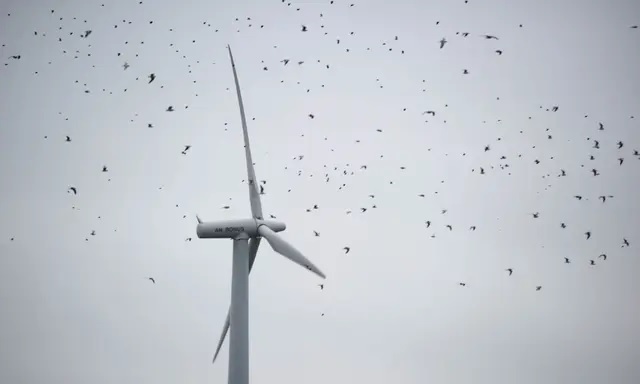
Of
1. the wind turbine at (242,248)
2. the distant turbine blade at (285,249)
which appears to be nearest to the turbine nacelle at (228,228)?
the wind turbine at (242,248)

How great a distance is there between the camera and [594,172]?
65500 millimetres

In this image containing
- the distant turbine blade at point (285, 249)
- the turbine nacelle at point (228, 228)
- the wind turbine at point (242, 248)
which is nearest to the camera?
the distant turbine blade at point (285, 249)

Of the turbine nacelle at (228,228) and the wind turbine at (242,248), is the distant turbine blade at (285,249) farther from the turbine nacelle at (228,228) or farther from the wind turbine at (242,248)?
the turbine nacelle at (228,228)

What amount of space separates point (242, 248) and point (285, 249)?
4950mm

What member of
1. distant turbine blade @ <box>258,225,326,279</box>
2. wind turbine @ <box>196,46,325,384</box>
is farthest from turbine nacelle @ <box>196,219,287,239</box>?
distant turbine blade @ <box>258,225,326,279</box>

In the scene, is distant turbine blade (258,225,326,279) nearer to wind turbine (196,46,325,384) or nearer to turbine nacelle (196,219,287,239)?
wind turbine (196,46,325,384)

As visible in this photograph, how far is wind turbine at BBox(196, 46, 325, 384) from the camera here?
5069cm

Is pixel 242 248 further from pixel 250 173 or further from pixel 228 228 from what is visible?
pixel 250 173

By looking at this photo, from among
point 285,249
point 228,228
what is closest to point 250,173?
point 228,228

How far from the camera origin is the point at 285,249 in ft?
161

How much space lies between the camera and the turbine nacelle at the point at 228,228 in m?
52.8

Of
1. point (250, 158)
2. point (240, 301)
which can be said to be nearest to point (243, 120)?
point (250, 158)

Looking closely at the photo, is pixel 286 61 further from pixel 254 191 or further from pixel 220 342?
pixel 220 342

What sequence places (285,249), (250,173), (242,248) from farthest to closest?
(250,173), (242,248), (285,249)
